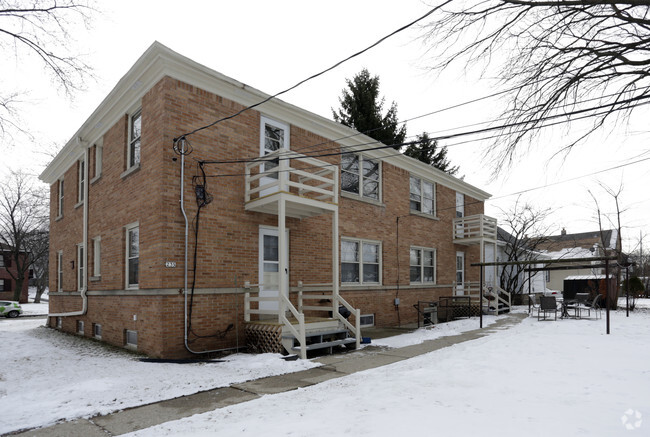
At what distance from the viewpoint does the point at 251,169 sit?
11.0 m

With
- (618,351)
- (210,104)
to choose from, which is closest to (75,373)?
(210,104)

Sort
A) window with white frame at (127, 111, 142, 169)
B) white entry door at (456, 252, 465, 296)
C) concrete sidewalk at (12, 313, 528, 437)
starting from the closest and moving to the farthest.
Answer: concrete sidewalk at (12, 313, 528, 437)
window with white frame at (127, 111, 142, 169)
white entry door at (456, 252, 465, 296)

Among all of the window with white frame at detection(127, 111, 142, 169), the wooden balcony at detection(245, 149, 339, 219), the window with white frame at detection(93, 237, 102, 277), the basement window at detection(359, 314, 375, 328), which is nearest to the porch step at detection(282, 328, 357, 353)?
the wooden balcony at detection(245, 149, 339, 219)

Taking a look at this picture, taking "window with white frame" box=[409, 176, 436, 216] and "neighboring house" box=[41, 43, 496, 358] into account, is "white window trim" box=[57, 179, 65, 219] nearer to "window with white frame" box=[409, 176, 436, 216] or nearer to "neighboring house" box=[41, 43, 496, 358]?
"neighboring house" box=[41, 43, 496, 358]

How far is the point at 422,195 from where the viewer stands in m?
18.2

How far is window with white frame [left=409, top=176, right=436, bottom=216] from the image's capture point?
17891mm

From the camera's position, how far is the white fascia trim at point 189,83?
31.0 feet

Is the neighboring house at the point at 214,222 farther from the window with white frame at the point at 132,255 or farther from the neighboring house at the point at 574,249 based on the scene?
the neighboring house at the point at 574,249

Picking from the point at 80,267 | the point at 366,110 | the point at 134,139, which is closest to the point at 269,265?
the point at 134,139

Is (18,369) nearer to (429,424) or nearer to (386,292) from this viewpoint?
(429,424)

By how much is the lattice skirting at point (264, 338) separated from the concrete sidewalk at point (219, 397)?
99cm

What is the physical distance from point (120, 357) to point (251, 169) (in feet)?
17.3

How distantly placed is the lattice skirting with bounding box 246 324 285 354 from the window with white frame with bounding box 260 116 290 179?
13.2 feet

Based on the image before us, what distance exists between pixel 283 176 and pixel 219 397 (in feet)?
16.7
